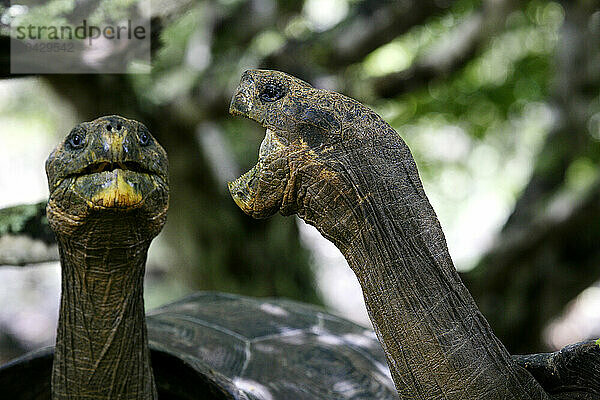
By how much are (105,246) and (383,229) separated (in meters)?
0.76

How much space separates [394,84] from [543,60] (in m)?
2.56

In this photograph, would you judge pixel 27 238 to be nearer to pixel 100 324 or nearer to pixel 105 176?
pixel 100 324

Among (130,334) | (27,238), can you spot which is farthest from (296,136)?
(27,238)

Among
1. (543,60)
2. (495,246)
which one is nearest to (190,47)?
(495,246)

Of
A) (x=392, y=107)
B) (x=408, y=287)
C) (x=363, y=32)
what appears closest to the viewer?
(x=408, y=287)

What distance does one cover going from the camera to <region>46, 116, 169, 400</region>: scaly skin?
179cm

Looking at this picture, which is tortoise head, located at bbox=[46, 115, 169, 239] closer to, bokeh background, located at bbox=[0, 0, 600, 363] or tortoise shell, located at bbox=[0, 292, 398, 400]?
tortoise shell, located at bbox=[0, 292, 398, 400]

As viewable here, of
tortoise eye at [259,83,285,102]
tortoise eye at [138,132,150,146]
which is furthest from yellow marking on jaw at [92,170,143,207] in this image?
tortoise eye at [259,83,285,102]

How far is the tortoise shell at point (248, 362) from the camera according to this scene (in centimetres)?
232

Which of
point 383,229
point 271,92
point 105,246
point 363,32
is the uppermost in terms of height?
point 363,32

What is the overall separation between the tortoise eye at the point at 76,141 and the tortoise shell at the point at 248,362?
0.79 m

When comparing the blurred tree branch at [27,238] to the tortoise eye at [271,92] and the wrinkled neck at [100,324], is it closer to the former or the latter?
the wrinkled neck at [100,324]

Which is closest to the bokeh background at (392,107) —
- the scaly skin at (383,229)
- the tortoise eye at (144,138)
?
the tortoise eye at (144,138)

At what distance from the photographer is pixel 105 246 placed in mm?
1919
